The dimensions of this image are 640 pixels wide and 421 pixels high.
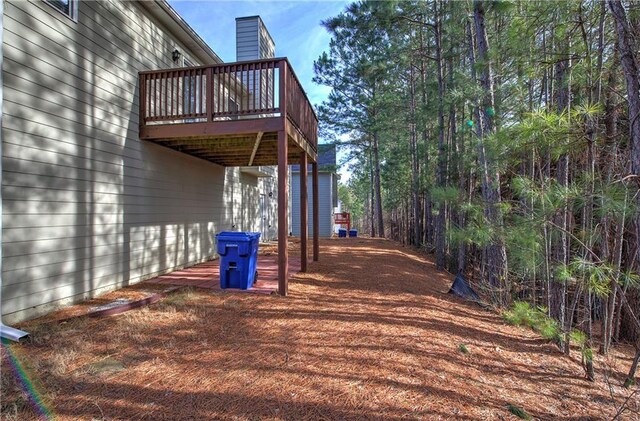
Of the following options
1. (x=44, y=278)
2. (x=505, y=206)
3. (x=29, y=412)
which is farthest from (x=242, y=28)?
(x=29, y=412)

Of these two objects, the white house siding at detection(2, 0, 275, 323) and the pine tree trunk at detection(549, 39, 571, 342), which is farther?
the pine tree trunk at detection(549, 39, 571, 342)

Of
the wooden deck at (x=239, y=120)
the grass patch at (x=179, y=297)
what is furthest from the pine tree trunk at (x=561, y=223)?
the grass patch at (x=179, y=297)

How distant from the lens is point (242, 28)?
11914mm

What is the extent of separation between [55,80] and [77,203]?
4.99 ft

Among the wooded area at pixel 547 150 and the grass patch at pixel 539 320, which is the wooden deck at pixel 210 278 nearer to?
the wooded area at pixel 547 150

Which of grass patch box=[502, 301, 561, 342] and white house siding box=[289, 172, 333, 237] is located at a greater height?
white house siding box=[289, 172, 333, 237]

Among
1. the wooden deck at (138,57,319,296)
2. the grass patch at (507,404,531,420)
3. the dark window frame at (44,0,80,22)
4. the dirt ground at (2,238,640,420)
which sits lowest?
the grass patch at (507,404,531,420)

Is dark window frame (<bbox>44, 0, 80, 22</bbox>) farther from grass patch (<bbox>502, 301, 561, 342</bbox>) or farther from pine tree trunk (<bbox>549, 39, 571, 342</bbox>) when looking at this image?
grass patch (<bbox>502, 301, 561, 342</bbox>)

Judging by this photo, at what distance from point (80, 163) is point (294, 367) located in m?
3.90

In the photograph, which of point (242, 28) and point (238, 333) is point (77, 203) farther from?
point (242, 28)

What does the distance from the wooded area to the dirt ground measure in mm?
641

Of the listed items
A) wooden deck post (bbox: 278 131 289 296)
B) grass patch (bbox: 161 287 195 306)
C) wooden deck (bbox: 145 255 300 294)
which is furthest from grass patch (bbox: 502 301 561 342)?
grass patch (bbox: 161 287 195 306)

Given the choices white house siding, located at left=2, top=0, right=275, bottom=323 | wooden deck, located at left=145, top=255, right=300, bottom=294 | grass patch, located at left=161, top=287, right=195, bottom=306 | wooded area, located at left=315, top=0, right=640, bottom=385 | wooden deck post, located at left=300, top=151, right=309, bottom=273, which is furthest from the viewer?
wooden deck post, located at left=300, top=151, right=309, bottom=273

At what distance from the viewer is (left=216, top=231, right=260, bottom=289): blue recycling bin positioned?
487 centimetres
